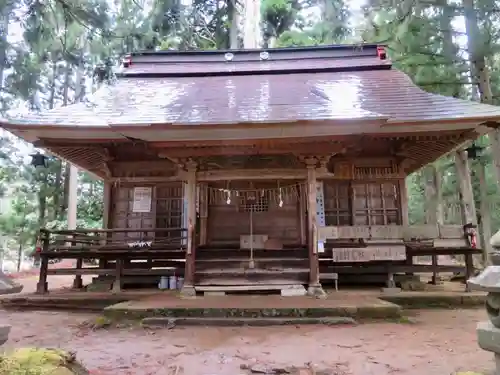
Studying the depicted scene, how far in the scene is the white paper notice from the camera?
9930mm

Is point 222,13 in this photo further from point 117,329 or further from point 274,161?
point 117,329

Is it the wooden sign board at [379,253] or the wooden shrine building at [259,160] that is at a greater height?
the wooden shrine building at [259,160]

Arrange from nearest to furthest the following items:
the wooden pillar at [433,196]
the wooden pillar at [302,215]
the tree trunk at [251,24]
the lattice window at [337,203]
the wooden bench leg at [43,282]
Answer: the wooden bench leg at [43,282] < the wooden pillar at [302,215] < the lattice window at [337,203] < the wooden pillar at [433,196] < the tree trunk at [251,24]

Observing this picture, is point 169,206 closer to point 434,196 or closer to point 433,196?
point 434,196

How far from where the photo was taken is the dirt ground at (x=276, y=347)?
13.4 ft

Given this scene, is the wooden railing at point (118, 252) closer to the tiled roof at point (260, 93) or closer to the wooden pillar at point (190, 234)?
the wooden pillar at point (190, 234)

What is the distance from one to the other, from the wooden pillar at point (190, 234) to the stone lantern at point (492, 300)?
548 cm

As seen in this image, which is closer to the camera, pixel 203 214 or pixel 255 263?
pixel 255 263

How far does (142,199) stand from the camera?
32.7ft

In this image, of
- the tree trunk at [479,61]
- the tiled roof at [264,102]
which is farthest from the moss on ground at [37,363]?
the tree trunk at [479,61]

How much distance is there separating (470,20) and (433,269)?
233 inches

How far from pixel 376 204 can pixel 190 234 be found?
16.0ft

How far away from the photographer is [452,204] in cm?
2138

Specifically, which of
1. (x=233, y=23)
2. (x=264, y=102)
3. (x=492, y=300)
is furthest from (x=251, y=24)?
(x=492, y=300)
